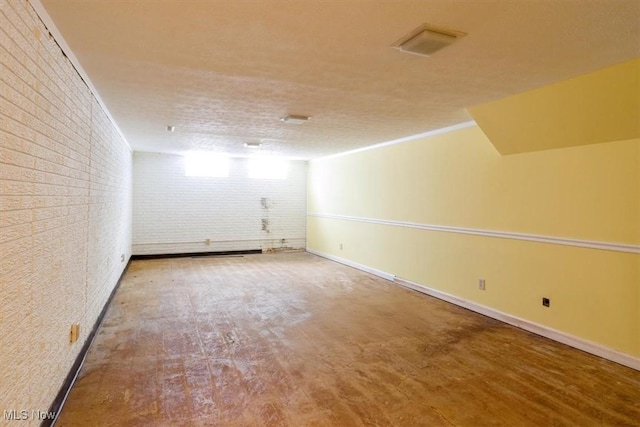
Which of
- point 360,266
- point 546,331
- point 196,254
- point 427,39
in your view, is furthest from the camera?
point 196,254

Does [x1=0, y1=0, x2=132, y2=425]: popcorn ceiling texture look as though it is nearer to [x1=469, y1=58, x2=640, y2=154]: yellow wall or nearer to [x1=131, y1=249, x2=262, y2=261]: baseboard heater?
Result: [x1=469, y1=58, x2=640, y2=154]: yellow wall

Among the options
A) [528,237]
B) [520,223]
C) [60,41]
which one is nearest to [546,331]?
[528,237]

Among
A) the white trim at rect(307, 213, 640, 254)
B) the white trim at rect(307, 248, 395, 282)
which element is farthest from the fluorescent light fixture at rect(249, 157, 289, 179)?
the white trim at rect(307, 213, 640, 254)

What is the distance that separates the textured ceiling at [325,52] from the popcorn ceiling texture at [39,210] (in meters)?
0.29

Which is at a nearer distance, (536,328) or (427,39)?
(427,39)

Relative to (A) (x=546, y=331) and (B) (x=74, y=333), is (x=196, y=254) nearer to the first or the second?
(B) (x=74, y=333)

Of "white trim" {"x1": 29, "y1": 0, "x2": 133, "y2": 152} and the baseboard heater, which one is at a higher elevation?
"white trim" {"x1": 29, "y1": 0, "x2": 133, "y2": 152}

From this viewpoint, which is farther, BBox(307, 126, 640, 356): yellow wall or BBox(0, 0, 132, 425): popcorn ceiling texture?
BBox(307, 126, 640, 356): yellow wall

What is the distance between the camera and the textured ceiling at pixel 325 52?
1717 mm

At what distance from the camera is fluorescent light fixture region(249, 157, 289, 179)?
8.23 m
